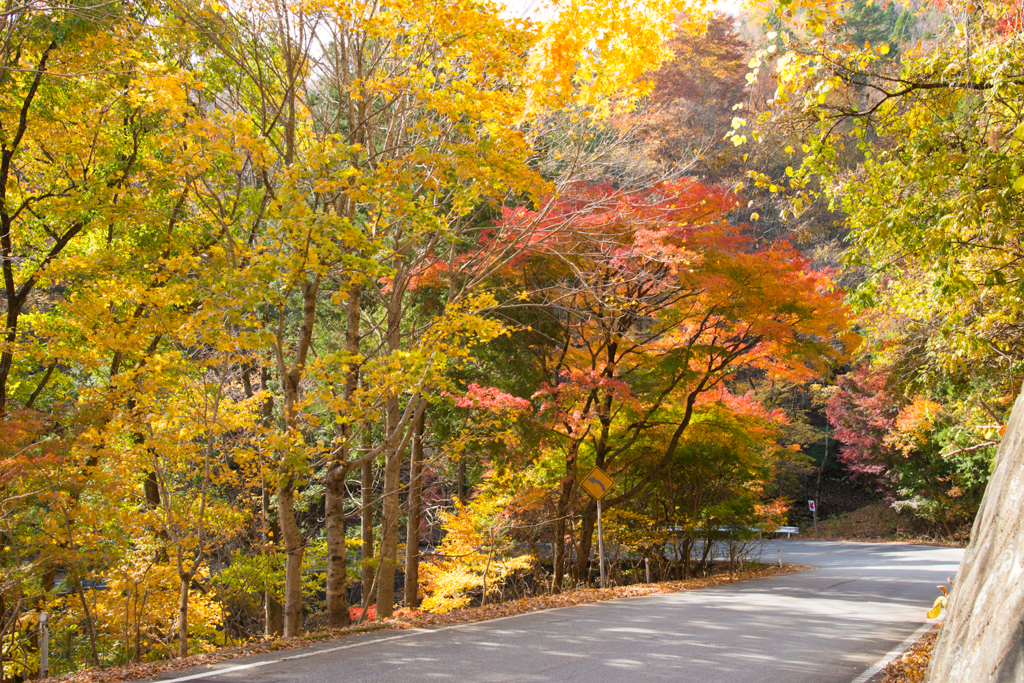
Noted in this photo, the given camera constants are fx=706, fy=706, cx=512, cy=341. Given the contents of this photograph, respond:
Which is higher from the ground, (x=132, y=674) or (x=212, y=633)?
(x=132, y=674)

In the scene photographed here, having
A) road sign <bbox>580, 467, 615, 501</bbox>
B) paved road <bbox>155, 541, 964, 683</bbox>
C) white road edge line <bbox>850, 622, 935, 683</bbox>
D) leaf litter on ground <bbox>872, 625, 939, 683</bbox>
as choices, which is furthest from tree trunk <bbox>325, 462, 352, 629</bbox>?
leaf litter on ground <bbox>872, 625, 939, 683</bbox>

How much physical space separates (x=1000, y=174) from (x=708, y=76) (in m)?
35.6

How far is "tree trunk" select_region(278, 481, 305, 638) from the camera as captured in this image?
912 cm

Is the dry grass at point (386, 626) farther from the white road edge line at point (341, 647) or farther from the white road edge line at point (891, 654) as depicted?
the white road edge line at point (891, 654)

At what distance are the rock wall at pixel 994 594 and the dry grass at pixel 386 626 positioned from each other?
5873 millimetres

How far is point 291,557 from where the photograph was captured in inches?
367

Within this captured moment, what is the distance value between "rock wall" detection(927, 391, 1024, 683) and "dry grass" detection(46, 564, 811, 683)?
5873 mm

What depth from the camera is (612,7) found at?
30.3 ft

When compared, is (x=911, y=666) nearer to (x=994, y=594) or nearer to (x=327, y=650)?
(x=994, y=594)

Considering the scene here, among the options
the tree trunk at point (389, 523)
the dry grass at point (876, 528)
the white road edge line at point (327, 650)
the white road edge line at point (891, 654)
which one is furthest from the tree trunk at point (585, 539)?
the dry grass at point (876, 528)

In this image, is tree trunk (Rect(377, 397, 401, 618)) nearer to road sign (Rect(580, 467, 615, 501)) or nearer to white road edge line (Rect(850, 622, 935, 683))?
road sign (Rect(580, 467, 615, 501))

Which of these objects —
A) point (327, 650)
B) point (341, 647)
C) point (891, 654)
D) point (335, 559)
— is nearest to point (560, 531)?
point (335, 559)

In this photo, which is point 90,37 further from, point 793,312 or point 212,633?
point 793,312

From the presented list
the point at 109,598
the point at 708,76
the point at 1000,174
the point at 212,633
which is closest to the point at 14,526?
the point at 109,598
